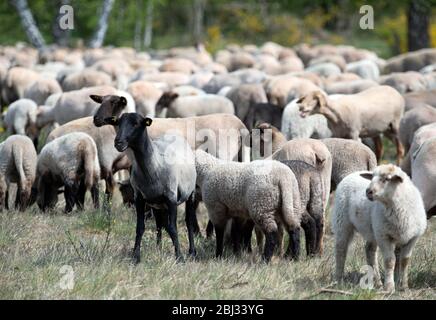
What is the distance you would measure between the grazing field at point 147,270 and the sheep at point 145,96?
18.4ft

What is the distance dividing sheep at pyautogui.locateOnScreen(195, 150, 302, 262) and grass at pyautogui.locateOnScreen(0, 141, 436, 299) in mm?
341

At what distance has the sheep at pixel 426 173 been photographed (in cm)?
958

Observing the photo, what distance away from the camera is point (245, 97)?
16.5 meters

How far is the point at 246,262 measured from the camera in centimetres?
888

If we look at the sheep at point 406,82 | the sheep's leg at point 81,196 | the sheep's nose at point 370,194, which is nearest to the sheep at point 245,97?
the sheep at point 406,82

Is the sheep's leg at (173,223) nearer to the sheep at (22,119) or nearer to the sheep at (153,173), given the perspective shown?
the sheep at (153,173)

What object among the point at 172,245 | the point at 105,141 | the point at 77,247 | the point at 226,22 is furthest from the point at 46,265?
the point at 226,22

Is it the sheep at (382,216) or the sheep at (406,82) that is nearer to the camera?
the sheep at (382,216)

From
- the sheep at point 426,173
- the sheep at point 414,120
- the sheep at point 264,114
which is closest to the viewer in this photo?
the sheep at point 426,173

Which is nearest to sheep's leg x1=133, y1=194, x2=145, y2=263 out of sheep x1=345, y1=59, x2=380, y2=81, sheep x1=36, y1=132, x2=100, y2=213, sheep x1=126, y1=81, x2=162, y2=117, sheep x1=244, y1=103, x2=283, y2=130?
sheep x1=36, y1=132, x2=100, y2=213

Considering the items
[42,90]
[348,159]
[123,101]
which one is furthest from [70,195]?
[42,90]

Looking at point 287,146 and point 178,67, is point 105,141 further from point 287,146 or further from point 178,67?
point 178,67

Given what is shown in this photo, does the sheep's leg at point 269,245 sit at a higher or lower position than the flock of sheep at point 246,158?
lower

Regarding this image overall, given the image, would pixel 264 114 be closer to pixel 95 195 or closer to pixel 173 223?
pixel 95 195
